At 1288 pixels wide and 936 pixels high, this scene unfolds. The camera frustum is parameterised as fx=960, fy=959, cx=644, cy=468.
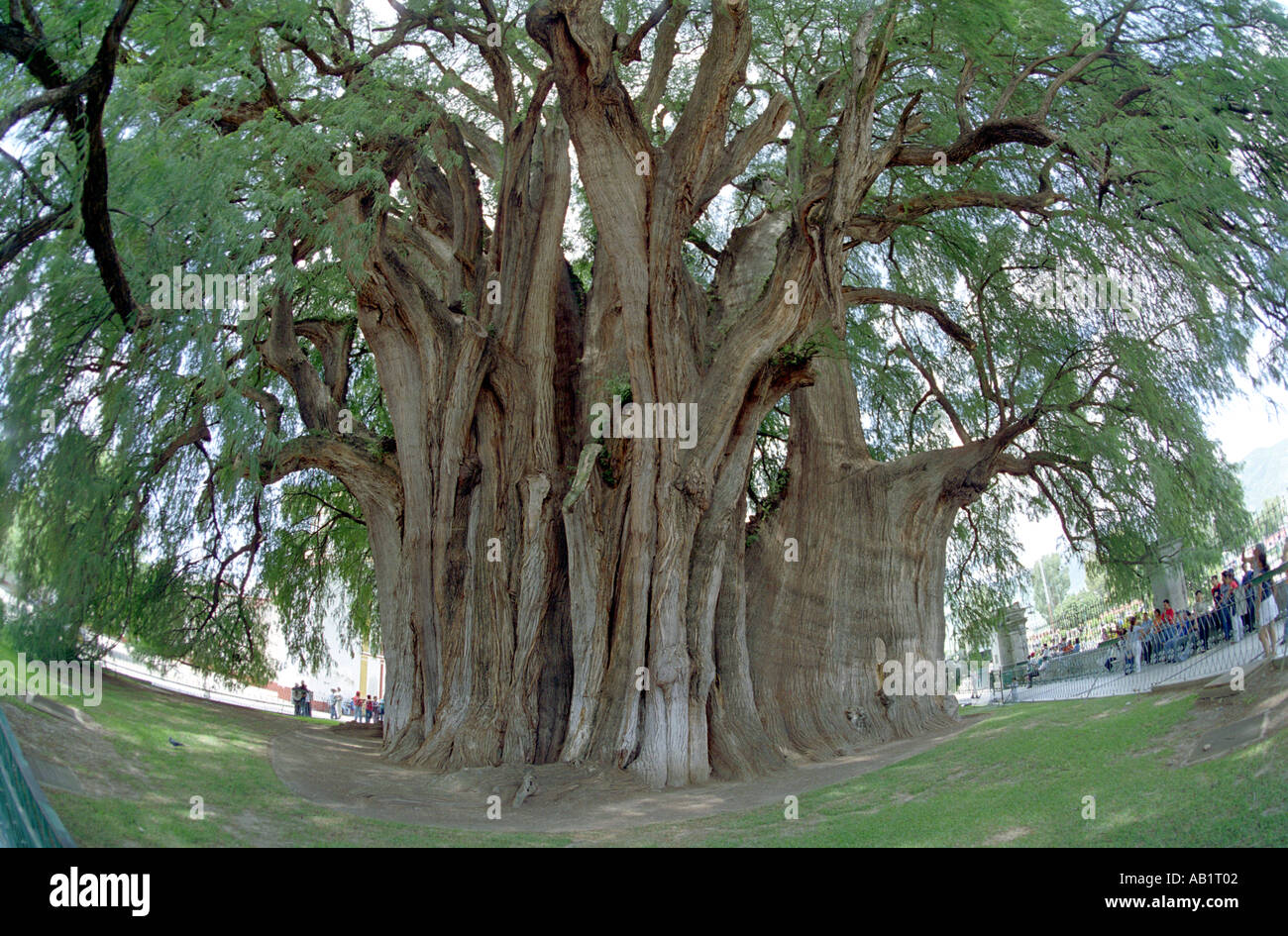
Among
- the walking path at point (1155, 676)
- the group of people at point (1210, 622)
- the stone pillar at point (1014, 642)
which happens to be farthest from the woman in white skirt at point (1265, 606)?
the stone pillar at point (1014, 642)

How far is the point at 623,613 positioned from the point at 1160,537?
8190 mm

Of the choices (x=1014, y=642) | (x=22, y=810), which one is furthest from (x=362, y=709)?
(x=22, y=810)

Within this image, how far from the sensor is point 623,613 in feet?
36.2

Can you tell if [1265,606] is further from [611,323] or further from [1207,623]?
[611,323]

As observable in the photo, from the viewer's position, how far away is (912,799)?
8.64 meters

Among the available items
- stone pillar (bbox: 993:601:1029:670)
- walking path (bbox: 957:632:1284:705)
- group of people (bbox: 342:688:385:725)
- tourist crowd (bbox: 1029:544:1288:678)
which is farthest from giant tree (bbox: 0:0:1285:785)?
stone pillar (bbox: 993:601:1029:670)

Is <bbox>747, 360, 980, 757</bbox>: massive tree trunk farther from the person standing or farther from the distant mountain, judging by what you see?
the distant mountain

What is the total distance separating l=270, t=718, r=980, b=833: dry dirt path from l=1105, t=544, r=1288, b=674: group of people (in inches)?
149

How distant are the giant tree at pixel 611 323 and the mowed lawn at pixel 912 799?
74.7 inches

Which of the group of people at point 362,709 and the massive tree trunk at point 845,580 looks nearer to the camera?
the massive tree trunk at point 845,580

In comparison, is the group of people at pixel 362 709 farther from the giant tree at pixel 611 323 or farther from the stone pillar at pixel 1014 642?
the stone pillar at pixel 1014 642

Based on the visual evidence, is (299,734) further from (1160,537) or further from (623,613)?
(1160,537)

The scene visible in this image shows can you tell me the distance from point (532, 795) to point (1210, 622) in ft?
31.6

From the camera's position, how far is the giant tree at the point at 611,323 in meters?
8.01
